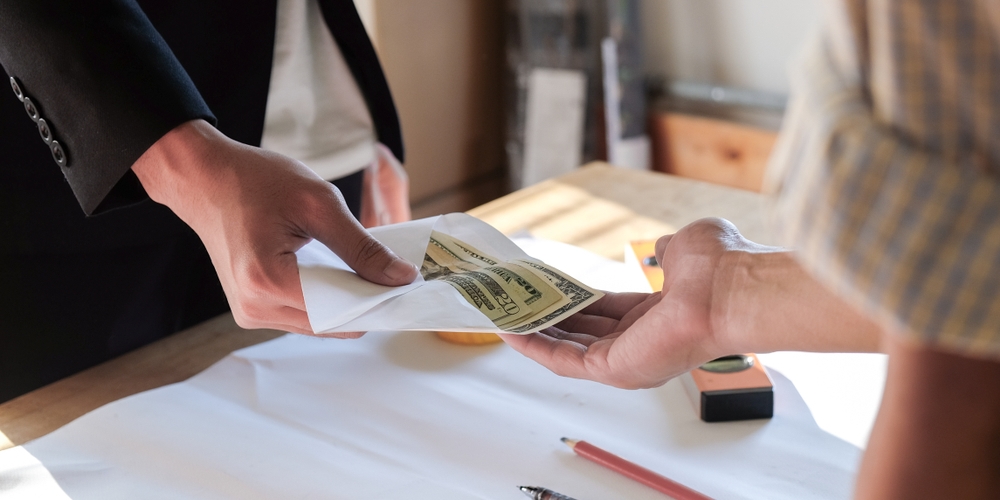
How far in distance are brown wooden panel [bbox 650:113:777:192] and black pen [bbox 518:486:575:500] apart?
5.85 feet

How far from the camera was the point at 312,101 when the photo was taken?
1.15 meters

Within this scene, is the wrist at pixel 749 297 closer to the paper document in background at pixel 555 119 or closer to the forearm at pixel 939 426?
the forearm at pixel 939 426

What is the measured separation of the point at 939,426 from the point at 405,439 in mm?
519

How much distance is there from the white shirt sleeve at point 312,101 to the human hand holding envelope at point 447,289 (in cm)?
28

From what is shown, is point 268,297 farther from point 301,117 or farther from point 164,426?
point 301,117

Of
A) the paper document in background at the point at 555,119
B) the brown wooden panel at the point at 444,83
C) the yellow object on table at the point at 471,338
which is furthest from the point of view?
the paper document in background at the point at 555,119

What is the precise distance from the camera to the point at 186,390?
0.88m

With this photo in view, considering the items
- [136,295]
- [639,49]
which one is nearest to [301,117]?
[136,295]

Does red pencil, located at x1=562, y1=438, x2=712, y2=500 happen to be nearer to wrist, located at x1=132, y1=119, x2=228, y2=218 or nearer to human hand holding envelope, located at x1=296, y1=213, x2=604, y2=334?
human hand holding envelope, located at x1=296, y1=213, x2=604, y2=334

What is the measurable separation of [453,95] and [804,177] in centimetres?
239

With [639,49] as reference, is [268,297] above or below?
below

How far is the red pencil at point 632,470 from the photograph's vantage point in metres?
0.69

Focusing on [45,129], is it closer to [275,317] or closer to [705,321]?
[275,317]

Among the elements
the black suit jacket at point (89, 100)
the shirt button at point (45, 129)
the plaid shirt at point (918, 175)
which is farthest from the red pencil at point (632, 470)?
the shirt button at point (45, 129)
